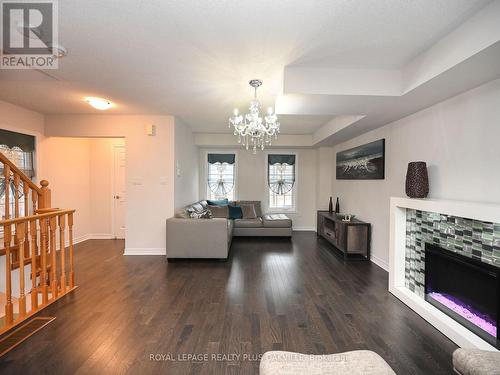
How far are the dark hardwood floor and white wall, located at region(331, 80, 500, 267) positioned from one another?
127 centimetres

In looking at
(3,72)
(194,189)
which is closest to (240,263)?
(194,189)

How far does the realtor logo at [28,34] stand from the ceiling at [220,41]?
91 mm

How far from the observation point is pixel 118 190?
17.3ft

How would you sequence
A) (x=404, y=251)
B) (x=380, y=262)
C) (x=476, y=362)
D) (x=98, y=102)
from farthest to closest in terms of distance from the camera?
(x=380, y=262)
(x=98, y=102)
(x=404, y=251)
(x=476, y=362)

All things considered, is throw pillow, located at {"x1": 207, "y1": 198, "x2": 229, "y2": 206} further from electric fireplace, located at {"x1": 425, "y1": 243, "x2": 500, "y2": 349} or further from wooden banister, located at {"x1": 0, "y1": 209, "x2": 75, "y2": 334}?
electric fireplace, located at {"x1": 425, "y1": 243, "x2": 500, "y2": 349}

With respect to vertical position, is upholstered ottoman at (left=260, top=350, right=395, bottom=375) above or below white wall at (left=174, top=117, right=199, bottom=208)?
below

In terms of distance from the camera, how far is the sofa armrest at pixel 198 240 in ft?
12.6

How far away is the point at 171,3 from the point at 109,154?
4601mm

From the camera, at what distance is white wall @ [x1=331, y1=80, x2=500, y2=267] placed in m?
2.05

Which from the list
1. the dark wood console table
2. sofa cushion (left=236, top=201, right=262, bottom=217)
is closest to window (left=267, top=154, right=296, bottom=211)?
sofa cushion (left=236, top=201, right=262, bottom=217)

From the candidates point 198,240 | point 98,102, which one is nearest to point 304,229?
point 198,240

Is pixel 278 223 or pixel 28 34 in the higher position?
pixel 28 34

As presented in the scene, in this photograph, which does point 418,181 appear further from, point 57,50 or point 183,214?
point 57,50

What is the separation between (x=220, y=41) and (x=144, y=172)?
298 cm
